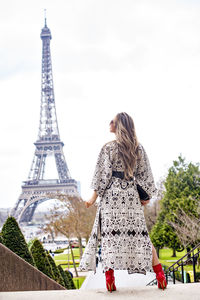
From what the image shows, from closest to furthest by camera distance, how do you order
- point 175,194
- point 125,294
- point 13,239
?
point 125,294 < point 13,239 < point 175,194

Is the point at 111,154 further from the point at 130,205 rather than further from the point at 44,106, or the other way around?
the point at 44,106

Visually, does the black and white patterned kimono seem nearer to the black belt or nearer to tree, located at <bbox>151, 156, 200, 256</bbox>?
the black belt

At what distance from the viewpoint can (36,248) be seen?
7.53 m

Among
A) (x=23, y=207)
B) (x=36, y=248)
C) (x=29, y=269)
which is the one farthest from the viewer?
(x=23, y=207)

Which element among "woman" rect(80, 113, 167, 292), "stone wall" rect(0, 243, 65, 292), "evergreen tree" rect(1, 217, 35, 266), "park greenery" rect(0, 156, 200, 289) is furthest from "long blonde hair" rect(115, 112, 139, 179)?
"park greenery" rect(0, 156, 200, 289)

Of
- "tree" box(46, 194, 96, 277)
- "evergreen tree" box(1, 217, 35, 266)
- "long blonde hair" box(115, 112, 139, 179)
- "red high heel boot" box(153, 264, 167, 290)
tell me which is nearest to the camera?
"red high heel boot" box(153, 264, 167, 290)

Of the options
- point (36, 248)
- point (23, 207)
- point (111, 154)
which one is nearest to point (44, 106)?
point (23, 207)

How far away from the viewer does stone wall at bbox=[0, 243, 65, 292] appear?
392cm

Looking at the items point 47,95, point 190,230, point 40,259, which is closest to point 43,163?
point 47,95

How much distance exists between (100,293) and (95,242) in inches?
18.2

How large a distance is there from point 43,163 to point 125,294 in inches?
1990

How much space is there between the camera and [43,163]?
53.0 meters

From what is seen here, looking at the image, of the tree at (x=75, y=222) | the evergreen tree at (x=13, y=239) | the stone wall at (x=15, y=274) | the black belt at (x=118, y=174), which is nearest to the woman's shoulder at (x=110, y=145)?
the black belt at (x=118, y=174)

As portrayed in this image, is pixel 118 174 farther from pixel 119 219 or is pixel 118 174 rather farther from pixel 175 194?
pixel 175 194
